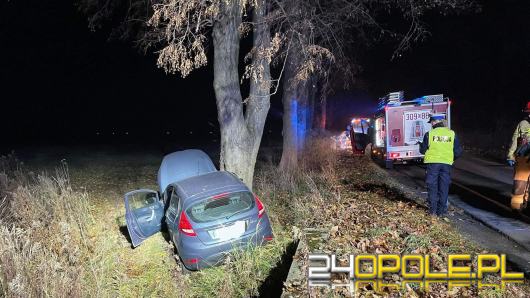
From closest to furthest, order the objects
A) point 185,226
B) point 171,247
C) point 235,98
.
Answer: point 185,226 → point 171,247 → point 235,98

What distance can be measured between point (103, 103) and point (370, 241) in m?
53.5

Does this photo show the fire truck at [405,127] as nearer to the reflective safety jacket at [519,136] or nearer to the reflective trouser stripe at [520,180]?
the reflective safety jacket at [519,136]

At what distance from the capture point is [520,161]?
7285 millimetres

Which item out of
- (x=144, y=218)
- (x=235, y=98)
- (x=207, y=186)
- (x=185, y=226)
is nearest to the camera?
(x=185, y=226)

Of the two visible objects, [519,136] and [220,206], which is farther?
[519,136]

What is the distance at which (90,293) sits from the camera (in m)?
5.66

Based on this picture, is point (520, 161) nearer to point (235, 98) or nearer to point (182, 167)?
point (235, 98)

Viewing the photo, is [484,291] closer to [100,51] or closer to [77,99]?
[100,51]

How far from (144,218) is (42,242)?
172 cm

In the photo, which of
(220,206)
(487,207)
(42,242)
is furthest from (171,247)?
(487,207)

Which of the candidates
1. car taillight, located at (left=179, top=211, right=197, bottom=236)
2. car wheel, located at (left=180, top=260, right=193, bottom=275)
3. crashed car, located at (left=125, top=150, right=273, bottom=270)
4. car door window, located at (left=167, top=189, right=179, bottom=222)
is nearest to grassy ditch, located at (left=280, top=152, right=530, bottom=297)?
crashed car, located at (left=125, top=150, right=273, bottom=270)

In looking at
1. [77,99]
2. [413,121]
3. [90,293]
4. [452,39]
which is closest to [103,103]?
[77,99]

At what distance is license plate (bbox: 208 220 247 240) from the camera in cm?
661

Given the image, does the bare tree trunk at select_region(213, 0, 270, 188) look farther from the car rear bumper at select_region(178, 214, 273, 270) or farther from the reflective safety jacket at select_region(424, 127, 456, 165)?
the reflective safety jacket at select_region(424, 127, 456, 165)
